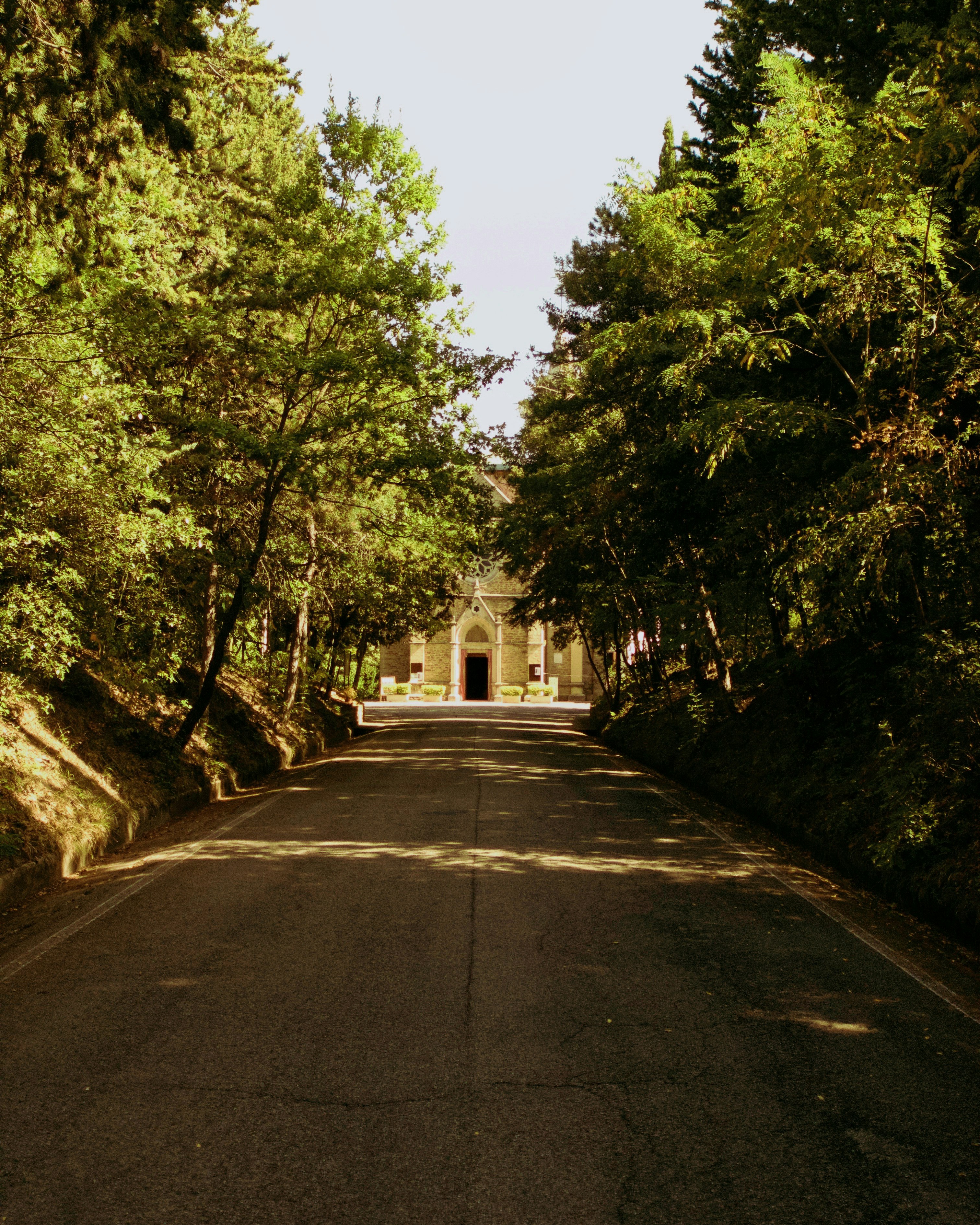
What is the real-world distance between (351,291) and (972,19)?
935 cm

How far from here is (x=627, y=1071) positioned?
4004 mm

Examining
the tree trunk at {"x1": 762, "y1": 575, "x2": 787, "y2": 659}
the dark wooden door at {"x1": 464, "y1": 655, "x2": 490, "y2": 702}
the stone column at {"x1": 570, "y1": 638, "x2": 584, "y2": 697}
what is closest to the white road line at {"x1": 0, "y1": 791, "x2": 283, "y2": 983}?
the tree trunk at {"x1": 762, "y1": 575, "x2": 787, "y2": 659}

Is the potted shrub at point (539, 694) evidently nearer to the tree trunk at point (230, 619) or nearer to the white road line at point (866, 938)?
the tree trunk at point (230, 619)

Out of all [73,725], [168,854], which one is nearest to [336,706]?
[73,725]

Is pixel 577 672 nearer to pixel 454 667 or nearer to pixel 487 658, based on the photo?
pixel 487 658

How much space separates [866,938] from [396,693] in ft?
179

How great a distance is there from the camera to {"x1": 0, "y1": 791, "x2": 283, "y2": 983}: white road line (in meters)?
5.48

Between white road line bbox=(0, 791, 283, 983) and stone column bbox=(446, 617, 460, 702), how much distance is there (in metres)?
50.7

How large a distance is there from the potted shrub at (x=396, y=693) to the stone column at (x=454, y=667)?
10.0 feet

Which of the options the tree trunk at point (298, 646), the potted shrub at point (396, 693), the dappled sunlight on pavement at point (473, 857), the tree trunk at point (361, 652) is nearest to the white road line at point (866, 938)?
the dappled sunlight on pavement at point (473, 857)

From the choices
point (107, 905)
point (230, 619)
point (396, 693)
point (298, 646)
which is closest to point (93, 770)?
point (230, 619)

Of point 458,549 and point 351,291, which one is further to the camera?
point 458,549

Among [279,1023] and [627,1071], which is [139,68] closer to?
[279,1023]

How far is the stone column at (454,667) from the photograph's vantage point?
203ft
